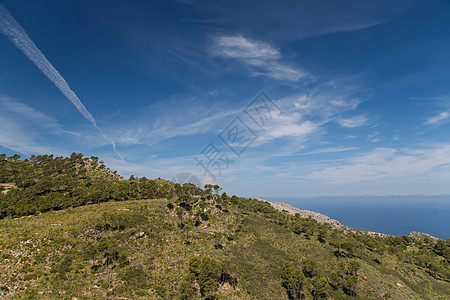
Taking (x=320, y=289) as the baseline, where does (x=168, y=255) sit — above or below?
above

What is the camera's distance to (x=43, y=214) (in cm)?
6838

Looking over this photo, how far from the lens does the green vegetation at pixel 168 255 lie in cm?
4400

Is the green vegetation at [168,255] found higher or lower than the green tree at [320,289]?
higher

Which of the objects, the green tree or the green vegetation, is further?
the green tree

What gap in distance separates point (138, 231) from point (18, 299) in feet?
101

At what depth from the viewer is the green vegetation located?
4400 cm

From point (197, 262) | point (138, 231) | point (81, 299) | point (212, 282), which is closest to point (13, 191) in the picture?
point (138, 231)

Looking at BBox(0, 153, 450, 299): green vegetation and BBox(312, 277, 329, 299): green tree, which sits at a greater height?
BBox(0, 153, 450, 299): green vegetation

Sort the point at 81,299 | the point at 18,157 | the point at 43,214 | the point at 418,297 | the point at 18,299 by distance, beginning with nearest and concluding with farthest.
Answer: the point at 18,299, the point at 81,299, the point at 418,297, the point at 43,214, the point at 18,157

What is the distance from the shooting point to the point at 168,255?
195ft

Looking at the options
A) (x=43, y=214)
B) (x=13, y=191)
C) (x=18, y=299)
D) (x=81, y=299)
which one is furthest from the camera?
(x=13, y=191)

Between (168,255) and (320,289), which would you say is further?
(168,255)

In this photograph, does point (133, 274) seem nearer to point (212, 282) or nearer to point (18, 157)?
point (212, 282)

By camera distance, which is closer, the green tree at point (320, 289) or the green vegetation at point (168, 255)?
the green vegetation at point (168, 255)
